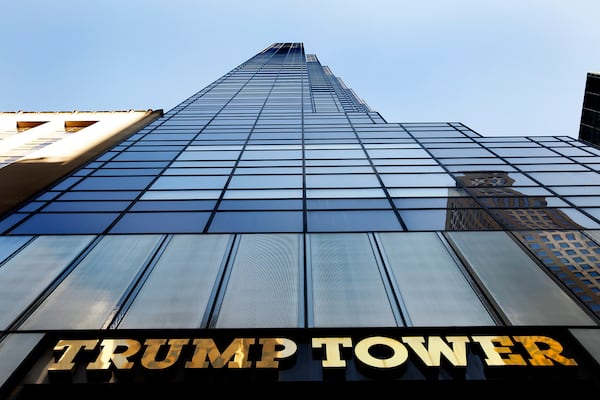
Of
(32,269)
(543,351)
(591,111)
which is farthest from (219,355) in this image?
(591,111)

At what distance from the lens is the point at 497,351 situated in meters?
8.57

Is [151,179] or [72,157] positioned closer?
[151,179]

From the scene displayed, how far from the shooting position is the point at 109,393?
25.9 feet

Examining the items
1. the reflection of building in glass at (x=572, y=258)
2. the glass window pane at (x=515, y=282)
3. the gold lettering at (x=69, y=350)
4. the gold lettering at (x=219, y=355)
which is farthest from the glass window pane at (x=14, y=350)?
the reflection of building in glass at (x=572, y=258)

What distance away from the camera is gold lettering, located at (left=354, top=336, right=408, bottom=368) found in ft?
27.1

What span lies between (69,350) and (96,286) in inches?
111

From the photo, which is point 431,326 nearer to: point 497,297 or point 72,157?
point 497,297

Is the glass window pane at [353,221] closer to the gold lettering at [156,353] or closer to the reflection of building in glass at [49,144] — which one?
the gold lettering at [156,353]

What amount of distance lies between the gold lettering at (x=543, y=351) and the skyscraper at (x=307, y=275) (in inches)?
1.8

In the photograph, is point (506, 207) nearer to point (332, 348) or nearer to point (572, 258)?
point (572, 258)

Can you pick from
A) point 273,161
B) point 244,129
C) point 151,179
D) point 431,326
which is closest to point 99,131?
point 244,129

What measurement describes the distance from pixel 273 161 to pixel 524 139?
1545 centimetres

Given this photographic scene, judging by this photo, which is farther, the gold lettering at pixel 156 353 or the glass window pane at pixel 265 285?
the glass window pane at pixel 265 285

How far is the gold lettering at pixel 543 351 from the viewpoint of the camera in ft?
27.2
